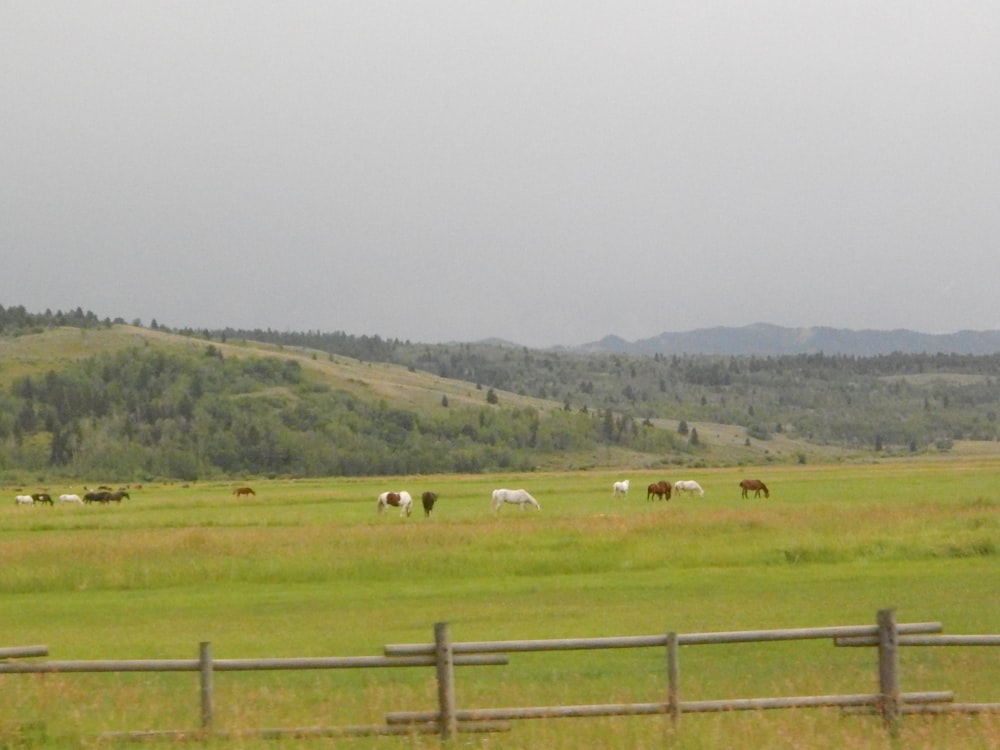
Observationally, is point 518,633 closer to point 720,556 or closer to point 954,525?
point 720,556

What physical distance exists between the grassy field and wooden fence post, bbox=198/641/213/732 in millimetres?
385

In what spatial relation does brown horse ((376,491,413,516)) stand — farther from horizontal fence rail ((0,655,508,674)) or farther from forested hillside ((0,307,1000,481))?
forested hillside ((0,307,1000,481))

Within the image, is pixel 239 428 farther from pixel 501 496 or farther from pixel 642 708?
pixel 642 708

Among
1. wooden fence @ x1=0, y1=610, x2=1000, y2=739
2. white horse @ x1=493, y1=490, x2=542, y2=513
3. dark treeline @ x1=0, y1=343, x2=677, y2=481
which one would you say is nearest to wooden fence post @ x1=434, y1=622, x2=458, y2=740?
wooden fence @ x1=0, y1=610, x2=1000, y2=739

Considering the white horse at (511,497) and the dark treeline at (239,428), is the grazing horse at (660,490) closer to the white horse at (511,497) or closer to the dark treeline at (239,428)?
the white horse at (511,497)

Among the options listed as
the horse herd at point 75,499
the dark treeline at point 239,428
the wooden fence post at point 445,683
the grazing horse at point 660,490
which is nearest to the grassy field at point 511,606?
the wooden fence post at point 445,683

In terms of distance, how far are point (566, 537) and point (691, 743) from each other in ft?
81.9

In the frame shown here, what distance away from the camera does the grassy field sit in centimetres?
1529

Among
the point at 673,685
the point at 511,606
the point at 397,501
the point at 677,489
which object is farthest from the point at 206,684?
the point at 677,489

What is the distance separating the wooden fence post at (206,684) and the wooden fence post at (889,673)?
22.3 ft

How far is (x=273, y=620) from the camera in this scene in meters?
26.5

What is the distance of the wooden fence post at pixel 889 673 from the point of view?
14094 mm

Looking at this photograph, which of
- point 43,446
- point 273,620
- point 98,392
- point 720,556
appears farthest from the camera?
point 98,392

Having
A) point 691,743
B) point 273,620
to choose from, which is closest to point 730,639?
point 691,743
